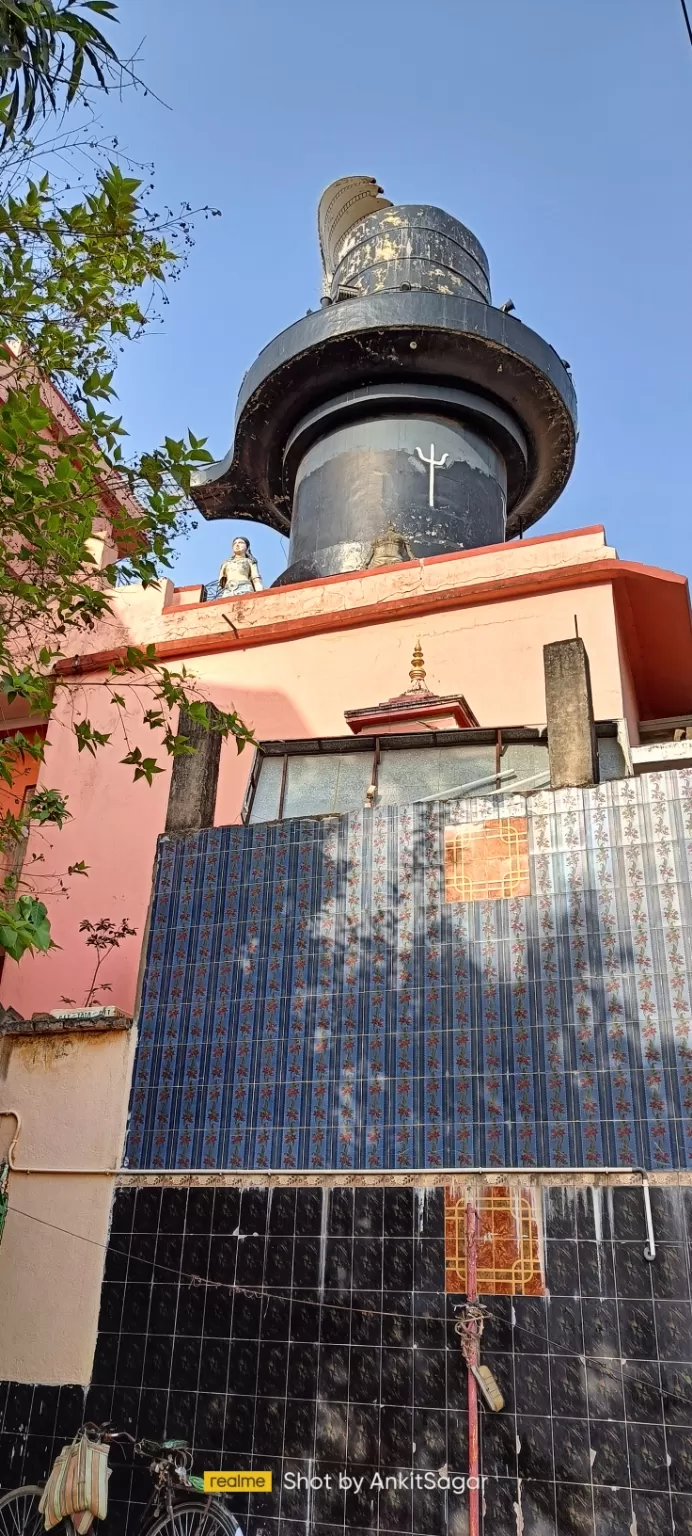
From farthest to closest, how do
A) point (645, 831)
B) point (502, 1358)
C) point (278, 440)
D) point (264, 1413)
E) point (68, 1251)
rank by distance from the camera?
point (278, 440)
point (68, 1251)
point (645, 831)
point (264, 1413)
point (502, 1358)

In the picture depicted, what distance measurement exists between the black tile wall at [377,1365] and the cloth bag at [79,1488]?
0.14 m

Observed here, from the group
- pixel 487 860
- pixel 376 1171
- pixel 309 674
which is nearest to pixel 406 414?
pixel 309 674

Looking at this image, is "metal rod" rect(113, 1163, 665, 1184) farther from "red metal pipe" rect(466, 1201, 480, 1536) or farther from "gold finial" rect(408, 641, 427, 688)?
"gold finial" rect(408, 641, 427, 688)

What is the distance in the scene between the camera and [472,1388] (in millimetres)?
6551

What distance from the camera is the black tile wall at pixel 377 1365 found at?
621 cm

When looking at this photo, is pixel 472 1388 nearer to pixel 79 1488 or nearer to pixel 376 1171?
pixel 376 1171

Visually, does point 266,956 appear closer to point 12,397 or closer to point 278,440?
point 12,397

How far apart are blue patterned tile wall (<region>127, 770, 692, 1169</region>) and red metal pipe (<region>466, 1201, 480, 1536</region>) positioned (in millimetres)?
400

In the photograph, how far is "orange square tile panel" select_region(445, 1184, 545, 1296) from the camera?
672 cm

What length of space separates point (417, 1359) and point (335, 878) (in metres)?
3.14

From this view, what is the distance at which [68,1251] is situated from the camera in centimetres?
805

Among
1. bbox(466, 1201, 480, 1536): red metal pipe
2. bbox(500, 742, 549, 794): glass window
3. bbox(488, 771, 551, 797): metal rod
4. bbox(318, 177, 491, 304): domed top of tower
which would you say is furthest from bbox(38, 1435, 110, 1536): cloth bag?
bbox(318, 177, 491, 304): domed top of tower

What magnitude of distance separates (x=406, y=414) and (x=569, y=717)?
28.4ft

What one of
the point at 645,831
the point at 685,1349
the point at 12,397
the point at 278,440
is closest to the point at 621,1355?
the point at 685,1349
